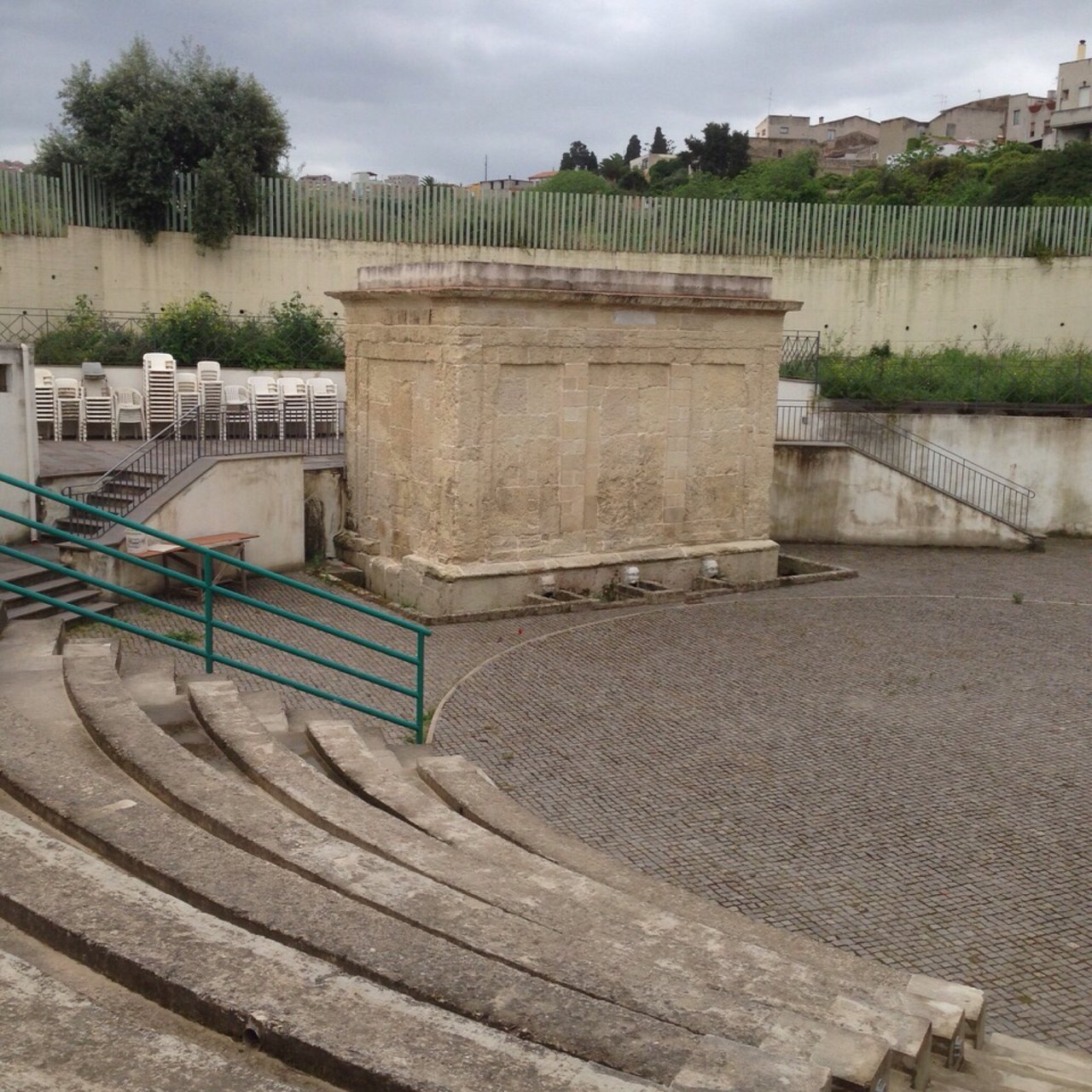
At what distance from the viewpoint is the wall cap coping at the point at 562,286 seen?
13.7 meters

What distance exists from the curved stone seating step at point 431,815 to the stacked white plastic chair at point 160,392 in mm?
12487

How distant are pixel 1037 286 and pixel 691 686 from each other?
76.2ft

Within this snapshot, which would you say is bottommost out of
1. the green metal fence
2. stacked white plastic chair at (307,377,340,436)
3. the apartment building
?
stacked white plastic chair at (307,377,340,436)

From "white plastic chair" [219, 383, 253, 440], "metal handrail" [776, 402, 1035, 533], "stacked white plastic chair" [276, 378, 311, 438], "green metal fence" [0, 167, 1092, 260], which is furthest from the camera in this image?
"green metal fence" [0, 167, 1092, 260]

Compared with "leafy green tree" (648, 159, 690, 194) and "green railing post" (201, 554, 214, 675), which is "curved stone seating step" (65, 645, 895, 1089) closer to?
"green railing post" (201, 554, 214, 675)

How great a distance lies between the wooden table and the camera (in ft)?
43.8

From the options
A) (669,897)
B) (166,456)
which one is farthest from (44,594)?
(669,897)

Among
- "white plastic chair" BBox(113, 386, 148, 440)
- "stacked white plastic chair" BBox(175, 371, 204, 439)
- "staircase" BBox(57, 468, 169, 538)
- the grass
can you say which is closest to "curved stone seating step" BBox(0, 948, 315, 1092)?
"staircase" BBox(57, 468, 169, 538)

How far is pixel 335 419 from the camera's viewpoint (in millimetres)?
20984

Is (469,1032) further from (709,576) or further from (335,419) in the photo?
(335,419)

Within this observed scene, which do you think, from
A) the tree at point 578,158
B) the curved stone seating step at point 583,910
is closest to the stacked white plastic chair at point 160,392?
the curved stone seating step at point 583,910

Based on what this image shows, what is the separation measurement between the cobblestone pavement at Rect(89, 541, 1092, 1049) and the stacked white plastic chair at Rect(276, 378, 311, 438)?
21.1ft

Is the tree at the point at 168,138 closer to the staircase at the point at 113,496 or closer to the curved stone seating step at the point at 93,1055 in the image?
the staircase at the point at 113,496

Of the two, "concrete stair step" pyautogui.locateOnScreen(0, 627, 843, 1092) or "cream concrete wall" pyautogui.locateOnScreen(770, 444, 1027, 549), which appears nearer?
"concrete stair step" pyautogui.locateOnScreen(0, 627, 843, 1092)
